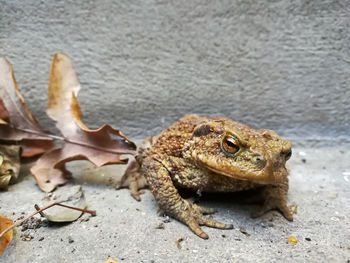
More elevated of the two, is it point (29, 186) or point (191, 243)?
point (191, 243)

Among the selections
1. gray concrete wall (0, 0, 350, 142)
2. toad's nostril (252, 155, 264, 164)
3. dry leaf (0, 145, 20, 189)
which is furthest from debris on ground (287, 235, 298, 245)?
dry leaf (0, 145, 20, 189)

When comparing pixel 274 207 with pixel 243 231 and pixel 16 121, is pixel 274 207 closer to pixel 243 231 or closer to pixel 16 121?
pixel 243 231

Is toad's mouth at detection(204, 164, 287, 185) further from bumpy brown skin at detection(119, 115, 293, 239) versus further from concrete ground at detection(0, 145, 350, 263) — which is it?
concrete ground at detection(0, 145, 350, 263)

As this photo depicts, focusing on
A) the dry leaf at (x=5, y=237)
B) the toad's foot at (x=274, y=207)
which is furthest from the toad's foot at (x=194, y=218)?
the dry leaf at (x=5, y=237)

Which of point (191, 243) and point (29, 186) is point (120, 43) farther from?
point (191, 243)

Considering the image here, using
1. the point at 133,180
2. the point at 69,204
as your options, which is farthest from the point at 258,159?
the point at 69,204

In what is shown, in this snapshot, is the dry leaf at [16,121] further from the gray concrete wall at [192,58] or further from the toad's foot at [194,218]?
the toad's foot at [194,218]

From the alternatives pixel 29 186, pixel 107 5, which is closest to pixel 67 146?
pixel 29 186
